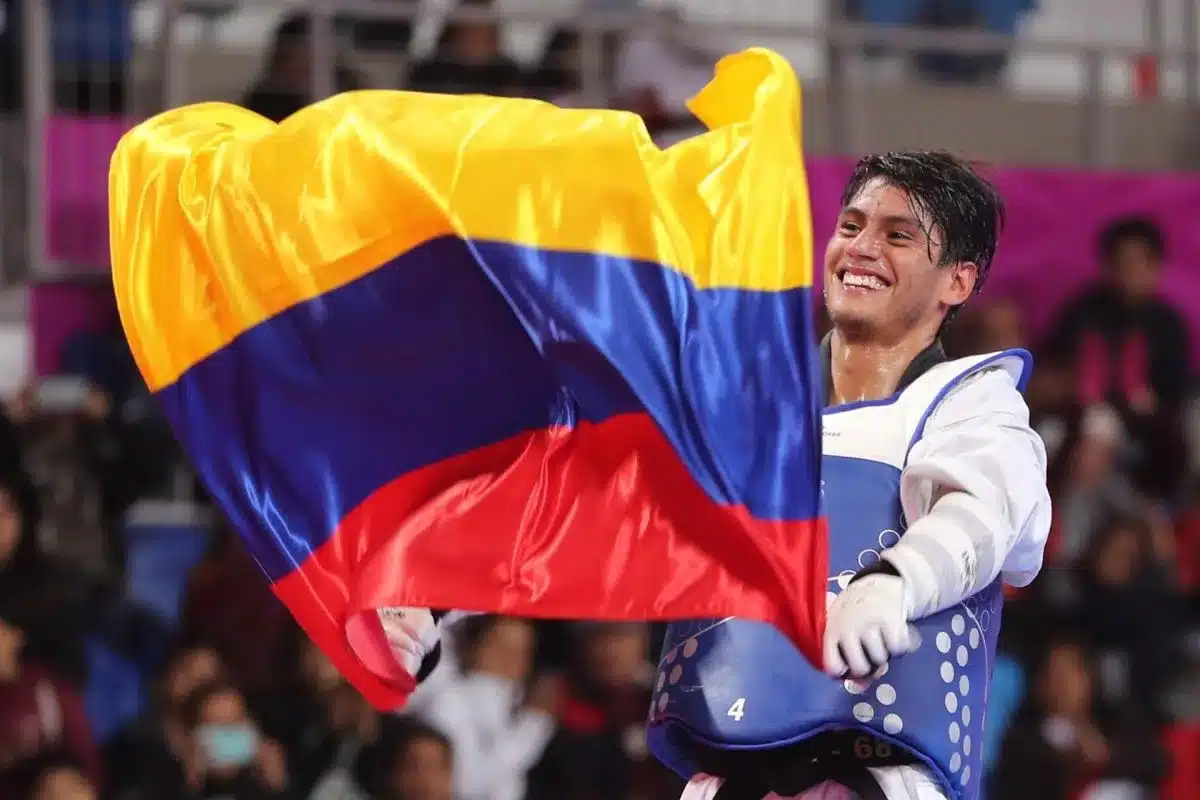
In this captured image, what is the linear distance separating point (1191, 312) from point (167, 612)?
3.42 meters

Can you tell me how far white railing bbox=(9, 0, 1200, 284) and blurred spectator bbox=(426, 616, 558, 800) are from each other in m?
1.58

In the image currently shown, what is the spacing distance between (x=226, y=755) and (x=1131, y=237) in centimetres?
329

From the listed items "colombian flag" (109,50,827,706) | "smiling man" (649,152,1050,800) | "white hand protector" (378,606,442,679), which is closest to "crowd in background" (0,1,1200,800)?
"white hand protector" (378,606,442,679)

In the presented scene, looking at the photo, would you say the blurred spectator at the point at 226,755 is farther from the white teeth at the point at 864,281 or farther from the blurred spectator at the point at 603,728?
the white teeth at the point at 864,281

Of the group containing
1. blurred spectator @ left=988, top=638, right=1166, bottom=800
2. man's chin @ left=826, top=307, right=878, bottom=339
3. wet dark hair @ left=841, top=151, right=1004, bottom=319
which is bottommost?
blurred spectator @ left=988, top=638, right=1166, bottom=800

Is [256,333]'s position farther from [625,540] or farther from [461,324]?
[625,540]

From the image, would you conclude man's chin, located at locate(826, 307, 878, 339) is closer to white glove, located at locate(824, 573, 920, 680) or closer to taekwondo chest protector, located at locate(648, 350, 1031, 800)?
taekwondo chest protector, located at locate(648, 350, 1031, 800)

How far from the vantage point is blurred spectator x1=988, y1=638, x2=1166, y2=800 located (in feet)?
20.6

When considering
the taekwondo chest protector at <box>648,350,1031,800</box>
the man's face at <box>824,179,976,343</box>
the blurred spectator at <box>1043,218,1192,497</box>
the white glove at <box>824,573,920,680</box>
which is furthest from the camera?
the blurred spectator at <box>1043,218,1192,497</box>

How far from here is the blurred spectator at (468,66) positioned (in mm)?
6641

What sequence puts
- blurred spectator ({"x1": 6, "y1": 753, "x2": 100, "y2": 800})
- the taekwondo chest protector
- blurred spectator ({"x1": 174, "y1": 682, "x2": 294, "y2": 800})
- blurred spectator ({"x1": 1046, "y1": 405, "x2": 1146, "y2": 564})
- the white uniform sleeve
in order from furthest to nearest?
blurred spectator ({"x1": 1046, "y1": 405, "x2": 1146, "y2": 564})
blurred spectator ({"x1": 174, "y1": 682, "x2": 294, "y2": 800})
blurred spectator ({"x1": 6, "y1": 753, "x2": 100, "y2": 800})
the taekwondo chest protector
the white uniform sleeve

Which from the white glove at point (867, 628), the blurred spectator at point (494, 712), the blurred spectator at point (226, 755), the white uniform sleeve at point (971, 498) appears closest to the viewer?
the white glove at point (867, 628)

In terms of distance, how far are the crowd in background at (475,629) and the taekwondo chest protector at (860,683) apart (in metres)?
2.65

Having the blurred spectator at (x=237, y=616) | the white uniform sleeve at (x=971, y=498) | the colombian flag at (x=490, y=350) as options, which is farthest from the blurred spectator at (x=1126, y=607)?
the colombian flag at (x=490, y=350)
